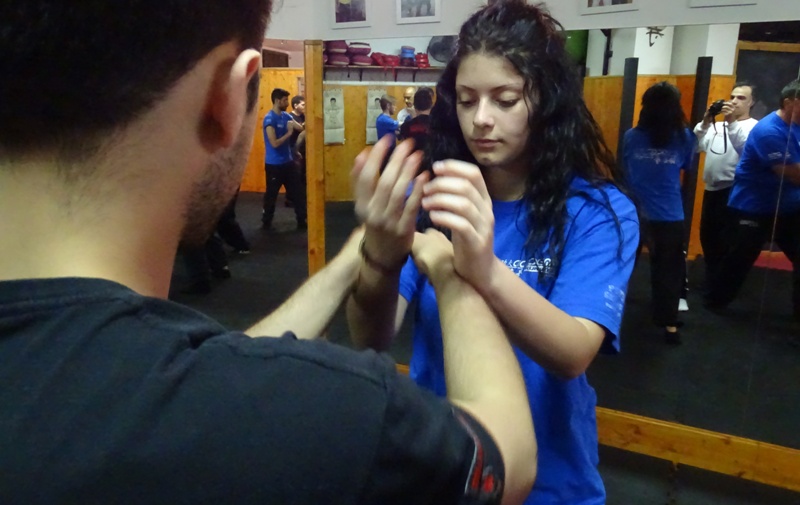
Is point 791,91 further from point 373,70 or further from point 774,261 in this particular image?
point 373,70

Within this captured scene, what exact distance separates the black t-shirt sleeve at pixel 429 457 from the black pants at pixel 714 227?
2.34 m

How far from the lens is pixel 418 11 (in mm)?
2244

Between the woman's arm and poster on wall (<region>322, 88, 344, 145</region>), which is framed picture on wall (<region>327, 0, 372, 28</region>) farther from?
the woman's arm

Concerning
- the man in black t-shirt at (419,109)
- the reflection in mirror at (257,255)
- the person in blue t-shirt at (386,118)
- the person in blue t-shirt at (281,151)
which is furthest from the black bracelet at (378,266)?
the person in blue t-shirt at (281,151)

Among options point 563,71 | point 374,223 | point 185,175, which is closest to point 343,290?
point 374,223

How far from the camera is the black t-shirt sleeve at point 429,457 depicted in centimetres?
38

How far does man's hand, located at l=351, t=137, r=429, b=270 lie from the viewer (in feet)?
2.44

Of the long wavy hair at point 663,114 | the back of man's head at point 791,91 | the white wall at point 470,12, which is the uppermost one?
the white wall at point 470,12

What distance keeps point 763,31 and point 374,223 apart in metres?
1.75

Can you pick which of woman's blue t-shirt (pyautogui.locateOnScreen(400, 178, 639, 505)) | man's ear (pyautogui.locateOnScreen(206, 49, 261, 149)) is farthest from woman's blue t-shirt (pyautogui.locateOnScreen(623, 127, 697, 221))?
man's ear (pyautogui.locateOnScreen(206, 49, 261, 149))

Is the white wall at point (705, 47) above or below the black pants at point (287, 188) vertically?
above

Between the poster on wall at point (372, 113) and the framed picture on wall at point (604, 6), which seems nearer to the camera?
the framed picture on wall at point (604, 6)

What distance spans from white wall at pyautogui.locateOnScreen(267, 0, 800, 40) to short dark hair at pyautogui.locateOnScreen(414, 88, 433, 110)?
8.6 inches

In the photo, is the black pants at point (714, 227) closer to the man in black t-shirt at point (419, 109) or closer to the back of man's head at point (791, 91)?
the back of man's head at point (791, 91)
